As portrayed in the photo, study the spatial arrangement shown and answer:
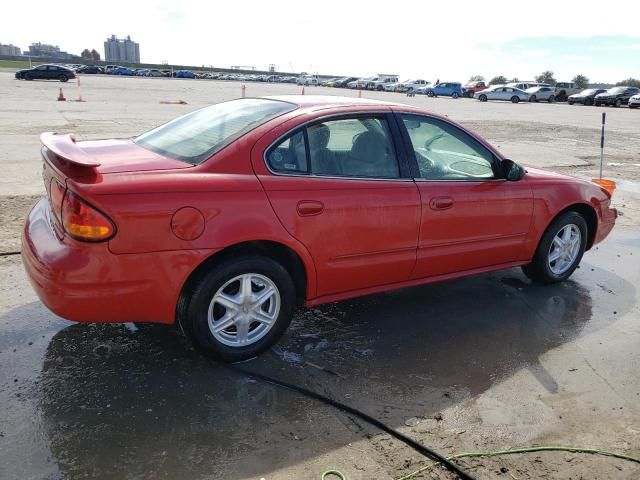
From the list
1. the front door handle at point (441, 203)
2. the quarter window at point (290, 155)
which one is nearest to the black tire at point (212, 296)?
the quarter window at point (290, 155)

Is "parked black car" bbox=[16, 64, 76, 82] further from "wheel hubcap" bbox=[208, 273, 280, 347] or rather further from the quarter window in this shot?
"wheel hubcap" bbox=[208, 273, 280, 347]

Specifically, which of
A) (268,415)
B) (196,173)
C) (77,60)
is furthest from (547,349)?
(77,60)

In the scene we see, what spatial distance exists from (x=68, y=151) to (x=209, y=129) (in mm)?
949

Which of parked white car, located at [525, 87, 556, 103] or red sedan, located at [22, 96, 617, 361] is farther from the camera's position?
parked white car, located at [525, 87, 556, 103]

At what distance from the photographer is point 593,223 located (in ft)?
18.2

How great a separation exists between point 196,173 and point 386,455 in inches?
74.0

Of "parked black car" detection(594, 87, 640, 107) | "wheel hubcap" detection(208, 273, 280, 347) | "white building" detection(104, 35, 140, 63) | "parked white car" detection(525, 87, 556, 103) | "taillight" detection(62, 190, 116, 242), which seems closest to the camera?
"taillight" detection(62, 190, 116, 242)

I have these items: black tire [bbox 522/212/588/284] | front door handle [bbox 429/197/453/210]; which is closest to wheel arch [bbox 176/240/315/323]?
front door handle [bbox 429/197/453/210]

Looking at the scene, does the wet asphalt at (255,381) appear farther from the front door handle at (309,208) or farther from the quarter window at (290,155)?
the quarter window at (290,155)

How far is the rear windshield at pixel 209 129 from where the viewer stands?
12.2 feet

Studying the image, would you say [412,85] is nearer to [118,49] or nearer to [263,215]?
[263,215]

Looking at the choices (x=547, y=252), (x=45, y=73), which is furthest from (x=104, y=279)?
(x=45, y=73)

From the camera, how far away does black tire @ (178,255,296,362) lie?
3.43 m

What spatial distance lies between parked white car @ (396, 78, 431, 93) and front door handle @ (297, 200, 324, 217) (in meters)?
59.7
